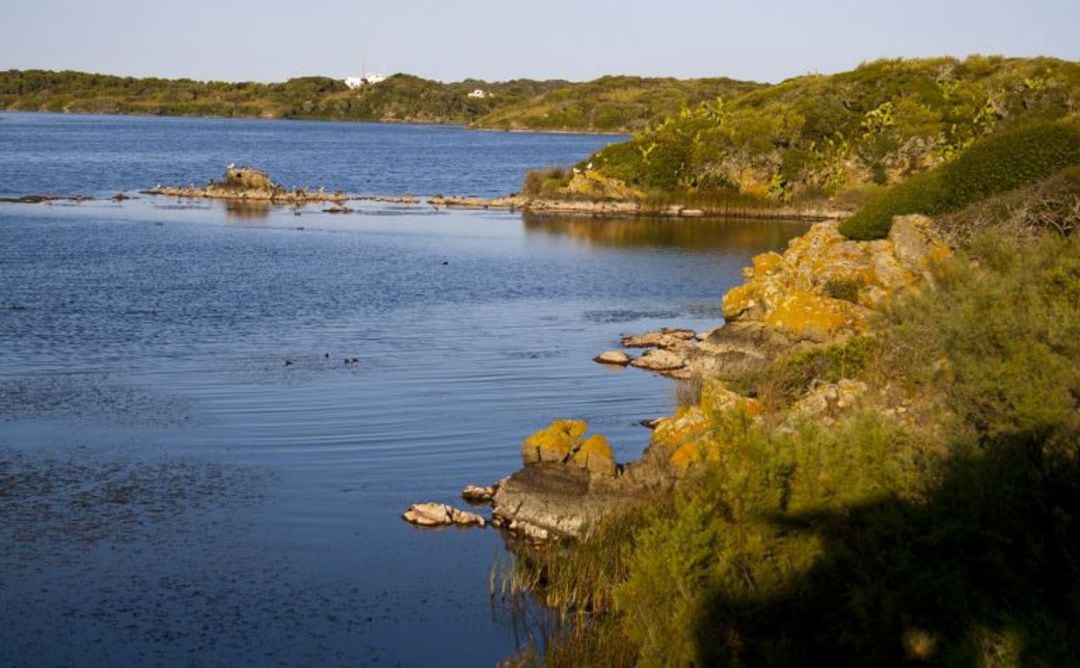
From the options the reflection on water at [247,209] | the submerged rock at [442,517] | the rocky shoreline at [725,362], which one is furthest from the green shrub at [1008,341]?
the reflection on water at [247,209]

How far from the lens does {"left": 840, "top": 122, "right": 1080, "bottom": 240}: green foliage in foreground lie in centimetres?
4162

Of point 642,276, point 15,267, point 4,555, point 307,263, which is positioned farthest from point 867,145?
point 4,555

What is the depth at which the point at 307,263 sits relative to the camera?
56.2 meters

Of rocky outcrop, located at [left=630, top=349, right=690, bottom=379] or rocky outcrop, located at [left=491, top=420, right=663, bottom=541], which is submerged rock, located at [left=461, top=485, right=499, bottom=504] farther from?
rocky outcrop, located at [left=630, top=349, right=690, bottom=379]

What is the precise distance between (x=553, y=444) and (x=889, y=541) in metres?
10.5

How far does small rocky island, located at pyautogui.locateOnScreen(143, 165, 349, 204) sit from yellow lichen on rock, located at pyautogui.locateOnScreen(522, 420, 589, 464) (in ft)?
222

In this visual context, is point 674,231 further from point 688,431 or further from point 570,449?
point 688,431

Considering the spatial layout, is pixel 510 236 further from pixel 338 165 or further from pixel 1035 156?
pixel 338 165

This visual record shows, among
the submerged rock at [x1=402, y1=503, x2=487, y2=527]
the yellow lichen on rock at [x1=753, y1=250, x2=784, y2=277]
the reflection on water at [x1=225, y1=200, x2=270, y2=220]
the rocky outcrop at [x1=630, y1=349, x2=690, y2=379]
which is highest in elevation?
the yellow lichen on rock at [x1=753, y1=250, x2=784, y2=277]

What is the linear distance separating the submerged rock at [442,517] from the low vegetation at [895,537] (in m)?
4.72

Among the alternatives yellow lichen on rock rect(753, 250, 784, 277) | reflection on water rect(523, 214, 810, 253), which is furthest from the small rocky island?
yellow lichen on rock rect(753, 250, 784, 277)

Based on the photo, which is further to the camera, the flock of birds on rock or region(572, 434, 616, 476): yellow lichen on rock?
the flock of birds on rock

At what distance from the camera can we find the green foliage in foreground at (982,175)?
137 ft

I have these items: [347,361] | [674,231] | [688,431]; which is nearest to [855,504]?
[688,431]
